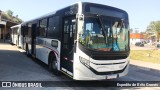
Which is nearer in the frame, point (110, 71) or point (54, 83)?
point (110, 71)

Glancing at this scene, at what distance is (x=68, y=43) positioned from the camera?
31.6 feet

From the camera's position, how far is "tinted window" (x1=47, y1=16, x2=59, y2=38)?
441 inches

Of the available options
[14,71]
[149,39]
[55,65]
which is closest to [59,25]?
[55,65]

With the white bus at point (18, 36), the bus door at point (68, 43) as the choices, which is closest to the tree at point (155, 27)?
the white bus at point (18, 36)

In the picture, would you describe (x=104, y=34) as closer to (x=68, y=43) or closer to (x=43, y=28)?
(x=68, y=43)

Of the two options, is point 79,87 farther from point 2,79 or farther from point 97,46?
point 2,79

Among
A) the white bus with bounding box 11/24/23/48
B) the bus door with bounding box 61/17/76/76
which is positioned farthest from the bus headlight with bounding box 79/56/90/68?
the white bus with bounding box 11/24/23/48

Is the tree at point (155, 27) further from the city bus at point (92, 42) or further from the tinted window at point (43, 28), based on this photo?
the city bus at point (92, 42)

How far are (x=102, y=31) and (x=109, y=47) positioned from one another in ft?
2.27

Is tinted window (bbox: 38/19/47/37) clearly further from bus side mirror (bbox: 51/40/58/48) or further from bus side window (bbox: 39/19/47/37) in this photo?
bus side mirror (bbox: 51/40/58/48)

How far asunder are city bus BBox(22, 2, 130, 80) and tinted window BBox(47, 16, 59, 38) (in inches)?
20.1

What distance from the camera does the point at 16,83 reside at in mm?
9633

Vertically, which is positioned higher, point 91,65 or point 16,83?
point 91,65

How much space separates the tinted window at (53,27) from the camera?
11211 millimetres
